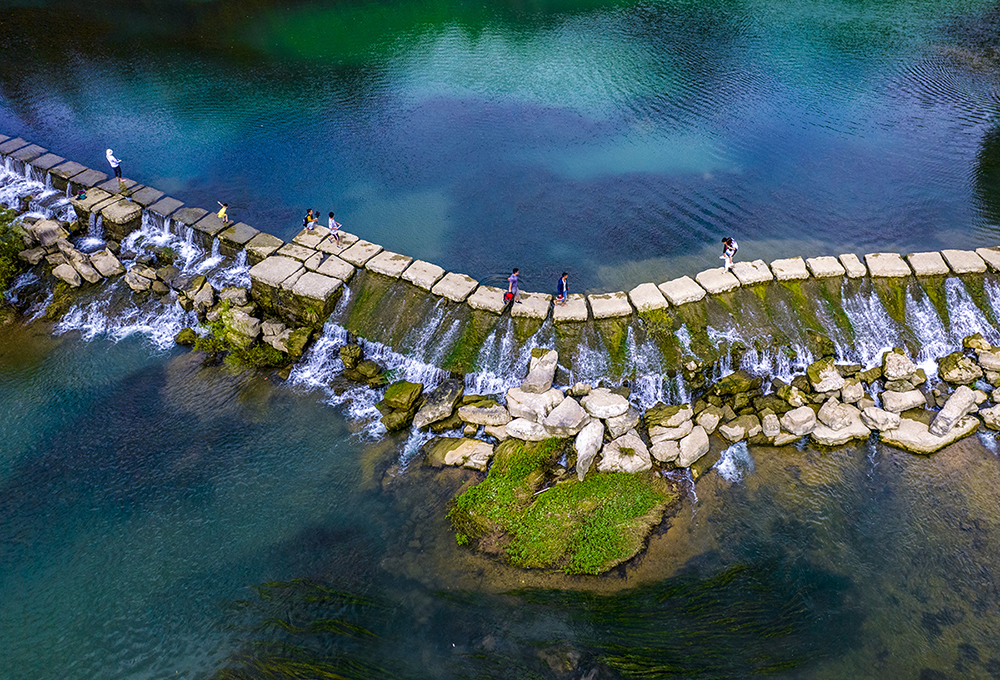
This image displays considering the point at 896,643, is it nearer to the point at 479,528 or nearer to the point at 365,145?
the point at 479,528

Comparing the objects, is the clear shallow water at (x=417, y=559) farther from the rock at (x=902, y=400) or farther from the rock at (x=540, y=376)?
the rock at (x=540, y=376)

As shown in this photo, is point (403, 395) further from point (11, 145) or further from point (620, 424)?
point (11, 145)

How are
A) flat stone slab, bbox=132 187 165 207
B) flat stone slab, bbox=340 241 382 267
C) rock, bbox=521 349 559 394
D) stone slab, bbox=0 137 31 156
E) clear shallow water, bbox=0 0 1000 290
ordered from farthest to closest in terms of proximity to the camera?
stone slab, bbox=0 137 31 156 → flat stone slab, bbox=132 187 165 207 → clear shallow water, bbox=0 0 1000 290 → flat stone slab, bbox=340 241 382 267 → rock, bbox=521 349 559 394

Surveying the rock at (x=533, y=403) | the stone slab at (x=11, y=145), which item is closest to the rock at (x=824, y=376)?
the rock at (x=533, y=403)

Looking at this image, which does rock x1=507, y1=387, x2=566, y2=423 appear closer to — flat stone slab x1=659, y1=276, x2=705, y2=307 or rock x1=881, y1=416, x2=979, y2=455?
flat stone slab x1=659, y1=276, x2=705, y2=307

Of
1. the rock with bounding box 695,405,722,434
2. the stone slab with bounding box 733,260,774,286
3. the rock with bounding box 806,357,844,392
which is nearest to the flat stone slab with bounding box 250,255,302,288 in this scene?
the rock with bounding box 695,405,722,434

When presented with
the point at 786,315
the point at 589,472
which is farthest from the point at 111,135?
the point at 786,315
